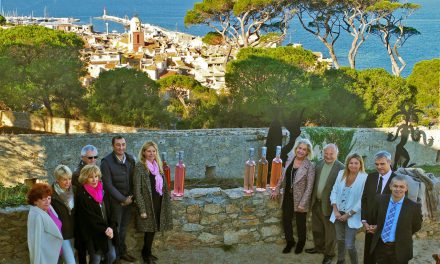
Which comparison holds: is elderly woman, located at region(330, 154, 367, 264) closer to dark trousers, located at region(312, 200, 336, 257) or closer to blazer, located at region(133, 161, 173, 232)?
dark trousers, located at region(312, 200, 336, 257)

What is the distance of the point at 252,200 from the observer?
19.0 ft

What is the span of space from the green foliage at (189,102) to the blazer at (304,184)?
518 inches

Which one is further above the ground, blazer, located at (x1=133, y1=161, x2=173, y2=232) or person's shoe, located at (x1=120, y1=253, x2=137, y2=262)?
blazer, located at (x1=133, y1=161, x2=173, y2=232)

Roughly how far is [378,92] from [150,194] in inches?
678

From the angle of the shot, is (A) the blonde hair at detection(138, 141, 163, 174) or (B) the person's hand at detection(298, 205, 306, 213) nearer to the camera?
(A) the blonde hair at detection(138, 141, 163, 174)

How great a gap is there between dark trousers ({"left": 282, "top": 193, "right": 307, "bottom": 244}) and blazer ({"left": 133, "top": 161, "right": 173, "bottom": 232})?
3.99 ft

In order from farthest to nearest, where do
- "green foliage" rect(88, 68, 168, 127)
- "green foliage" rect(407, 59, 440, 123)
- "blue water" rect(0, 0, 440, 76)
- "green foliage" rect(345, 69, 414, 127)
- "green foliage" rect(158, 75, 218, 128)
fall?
1. "blue water" rect(0, 0, 440, 76)
2. "green foliage" rect(407, 59, 440, 123)
3. "green foliage" rect(345, 69, 414, 127)
4. "green foliage" rect(158, 75, 218, 128)
5. "green foliage" rect(88, 68, 168, 127)

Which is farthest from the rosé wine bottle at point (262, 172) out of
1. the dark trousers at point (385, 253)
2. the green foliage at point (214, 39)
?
the green foliage at point (214, 39)

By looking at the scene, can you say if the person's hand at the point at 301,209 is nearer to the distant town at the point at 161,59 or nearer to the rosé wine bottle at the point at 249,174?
the rosé wine bottle at the point at 249,174

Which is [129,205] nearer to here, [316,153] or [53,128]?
[316,153]

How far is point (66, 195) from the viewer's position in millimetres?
4609

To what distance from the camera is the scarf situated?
457 cm

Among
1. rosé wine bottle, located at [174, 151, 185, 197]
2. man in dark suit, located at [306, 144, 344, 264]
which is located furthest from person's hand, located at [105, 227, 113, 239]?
man in dark suit, located at [306, 144, 344, 264]

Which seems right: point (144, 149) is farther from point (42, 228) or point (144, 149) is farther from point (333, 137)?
point (333, 137)
